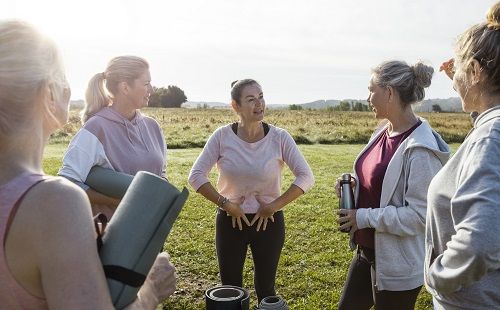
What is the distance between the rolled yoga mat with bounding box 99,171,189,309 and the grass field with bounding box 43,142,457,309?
12.8 ft

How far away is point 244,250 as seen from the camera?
4.26 m

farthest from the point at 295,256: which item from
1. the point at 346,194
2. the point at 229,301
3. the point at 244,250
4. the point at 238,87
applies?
the point at 229,301

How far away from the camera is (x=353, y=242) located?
11.7 feet

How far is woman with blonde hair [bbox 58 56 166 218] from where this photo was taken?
3.43 meters

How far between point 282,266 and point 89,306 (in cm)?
555

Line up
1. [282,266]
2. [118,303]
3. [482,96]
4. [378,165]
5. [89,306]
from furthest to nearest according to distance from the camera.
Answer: [282,266] < [378,165] < [482,96] < [118,303] < [89,306]

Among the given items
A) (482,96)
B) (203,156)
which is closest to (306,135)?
(203,156)

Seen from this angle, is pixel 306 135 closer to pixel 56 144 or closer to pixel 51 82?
pixel 56 144

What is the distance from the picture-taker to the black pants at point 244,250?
4203 mm

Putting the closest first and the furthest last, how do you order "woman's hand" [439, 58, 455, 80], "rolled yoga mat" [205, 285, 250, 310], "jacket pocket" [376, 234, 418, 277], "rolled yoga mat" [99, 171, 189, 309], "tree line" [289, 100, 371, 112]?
"rolled yoga mat" [99, 171, 189, 309]
"rolled yoga mat" [205, 285, 250, 310]
"woman's hand" [439, 58, 455, 80]
"jacket pocket" [376, 234, 418, 277]
"tree line" [289, 100, 371, 112]

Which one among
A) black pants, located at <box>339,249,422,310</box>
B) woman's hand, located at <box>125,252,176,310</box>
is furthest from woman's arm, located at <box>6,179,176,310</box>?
black pants, located at <box>339,249,422,310</box>

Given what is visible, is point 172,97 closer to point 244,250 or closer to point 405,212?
point 244,250

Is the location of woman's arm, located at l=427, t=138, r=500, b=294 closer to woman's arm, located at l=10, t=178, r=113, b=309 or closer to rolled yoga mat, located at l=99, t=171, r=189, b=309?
rolled yoga mat, located at l=99, t=171, r=189, b=309

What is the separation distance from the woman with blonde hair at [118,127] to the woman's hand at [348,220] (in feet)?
4.82
